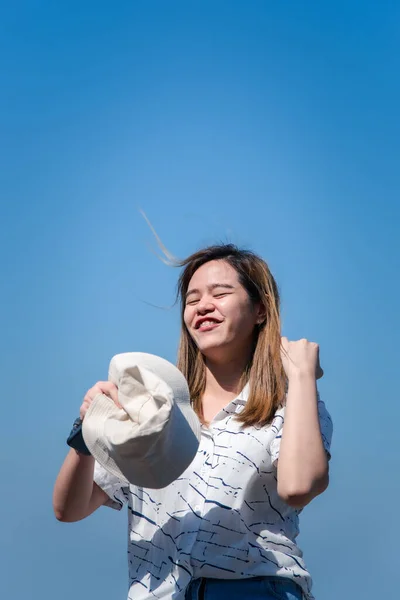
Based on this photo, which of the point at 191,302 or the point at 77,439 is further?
the point at 191,302

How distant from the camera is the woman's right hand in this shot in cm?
315

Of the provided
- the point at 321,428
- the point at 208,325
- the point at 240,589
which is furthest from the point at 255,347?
the point at 240,589

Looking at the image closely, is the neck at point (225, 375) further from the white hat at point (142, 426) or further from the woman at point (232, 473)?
the white hat at point (142, 426)

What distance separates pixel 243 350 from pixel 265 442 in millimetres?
619

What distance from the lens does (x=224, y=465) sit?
3.42 meters

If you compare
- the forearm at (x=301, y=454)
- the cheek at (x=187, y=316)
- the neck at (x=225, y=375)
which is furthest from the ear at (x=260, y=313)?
the forearm at (x=301, y=454)

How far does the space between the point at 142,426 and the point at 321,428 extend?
37.1 inches

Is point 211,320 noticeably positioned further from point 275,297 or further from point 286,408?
point 286,408

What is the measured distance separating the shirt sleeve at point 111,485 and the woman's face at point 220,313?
2.31 feet

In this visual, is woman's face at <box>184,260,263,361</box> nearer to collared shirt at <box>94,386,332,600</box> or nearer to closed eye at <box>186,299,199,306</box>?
closed eye at <box>186,299,199,306</box>

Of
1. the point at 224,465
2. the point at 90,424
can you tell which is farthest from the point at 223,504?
the point at 90,424

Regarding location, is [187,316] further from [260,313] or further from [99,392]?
[99,392]

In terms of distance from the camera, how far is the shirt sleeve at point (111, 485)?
3658 millimetres

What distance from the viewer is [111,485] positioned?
12.0 feet
